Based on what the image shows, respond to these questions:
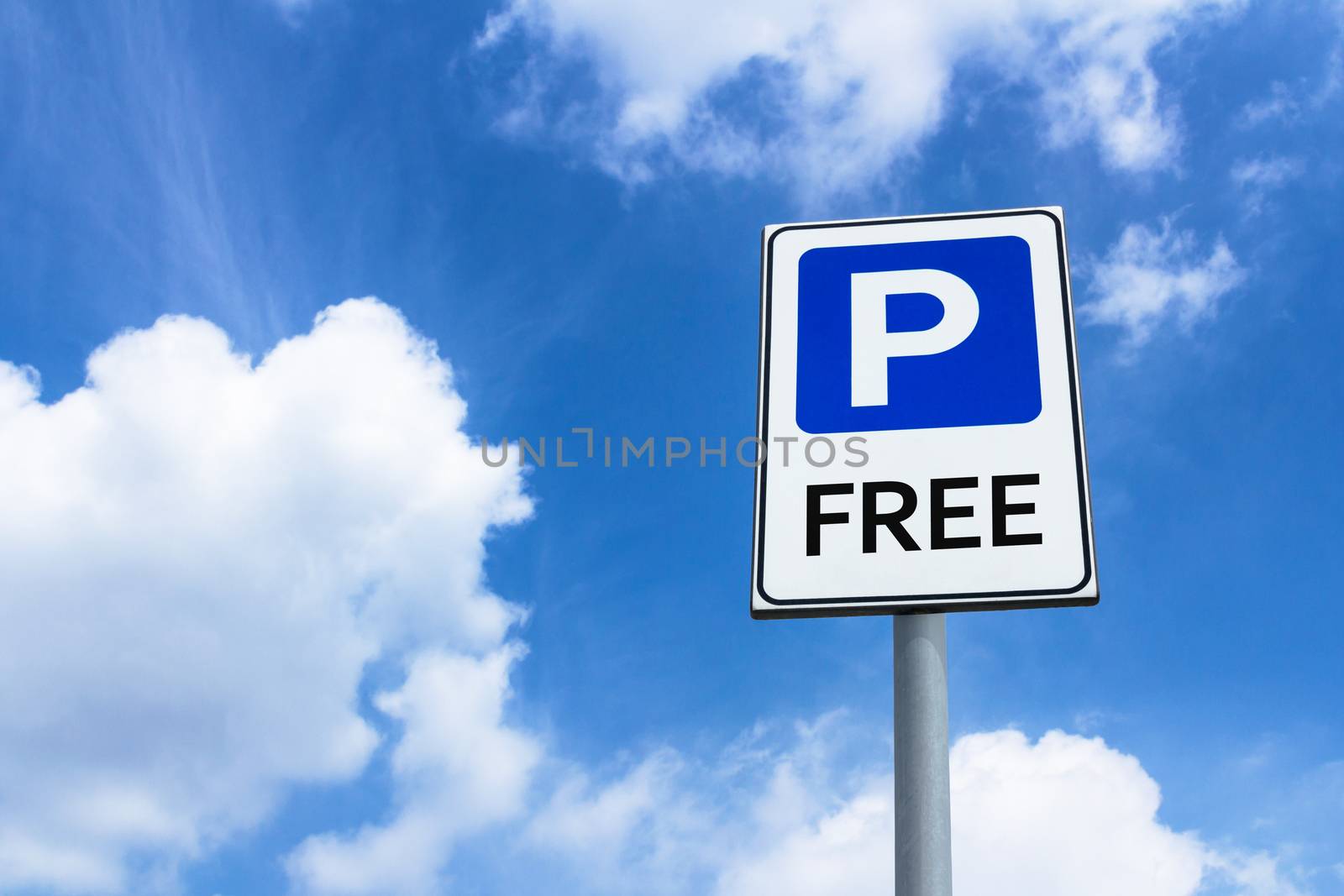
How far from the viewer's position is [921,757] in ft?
8.96

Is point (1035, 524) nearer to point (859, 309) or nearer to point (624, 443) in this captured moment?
point (859, 309)

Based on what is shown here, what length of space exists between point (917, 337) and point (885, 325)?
0.10m

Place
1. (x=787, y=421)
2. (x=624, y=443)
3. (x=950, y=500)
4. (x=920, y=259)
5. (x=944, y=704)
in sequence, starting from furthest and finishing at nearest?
(x=624, y=443), (x=920, y=259), (x=787, y=421), (x=950, y=500), (x=944, y=704)

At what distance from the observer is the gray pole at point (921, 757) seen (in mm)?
2608

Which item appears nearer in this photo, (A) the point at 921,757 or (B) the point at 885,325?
(A) the point at 921,757

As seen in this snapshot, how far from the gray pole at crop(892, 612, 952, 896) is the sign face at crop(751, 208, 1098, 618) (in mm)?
95

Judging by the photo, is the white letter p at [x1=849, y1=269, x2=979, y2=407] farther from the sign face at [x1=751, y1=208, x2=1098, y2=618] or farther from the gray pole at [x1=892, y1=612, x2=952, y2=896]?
the gray pole at [x1=892, y1=612, x2=952, y2=896]

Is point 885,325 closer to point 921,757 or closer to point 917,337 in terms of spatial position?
point 917,337

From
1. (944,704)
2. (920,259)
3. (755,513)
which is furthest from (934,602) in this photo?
(920,259)

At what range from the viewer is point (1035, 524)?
2.99 meters

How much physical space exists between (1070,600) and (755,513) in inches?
31.8

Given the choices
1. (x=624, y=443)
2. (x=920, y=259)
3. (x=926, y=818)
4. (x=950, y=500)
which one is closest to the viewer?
(x=926, y=818)

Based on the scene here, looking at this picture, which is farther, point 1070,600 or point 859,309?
point 859,309

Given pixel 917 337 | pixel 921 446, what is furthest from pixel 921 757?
pixel 917 337
